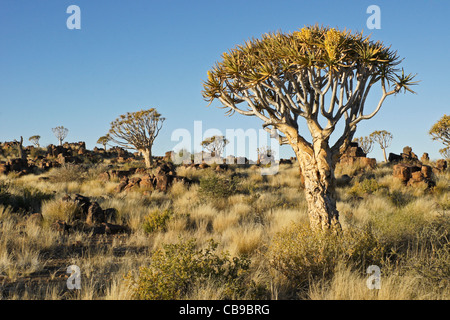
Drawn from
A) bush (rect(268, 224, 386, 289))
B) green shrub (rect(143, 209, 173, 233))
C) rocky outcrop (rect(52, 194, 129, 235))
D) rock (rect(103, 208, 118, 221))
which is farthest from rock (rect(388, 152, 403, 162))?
rocky outcrop (rect(52, 194, 129, 235))

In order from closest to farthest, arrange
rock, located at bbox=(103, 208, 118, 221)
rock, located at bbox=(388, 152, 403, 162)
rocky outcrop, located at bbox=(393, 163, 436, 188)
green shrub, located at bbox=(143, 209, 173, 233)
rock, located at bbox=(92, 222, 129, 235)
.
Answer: green shrub, located at bbox=(143, 209, 173, 233)
rock, located at bbox=(92, 222, 129, 235)
rock, located at bbox=(103, 208, 118, 221)
rocky outcrop, located at bbox=(393, 163, 436, 188)
rock, located at bbox=(388, 152, 403, 162)

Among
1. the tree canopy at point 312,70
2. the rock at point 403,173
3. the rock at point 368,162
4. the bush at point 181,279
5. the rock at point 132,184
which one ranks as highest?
the tree canopy at point 312,70

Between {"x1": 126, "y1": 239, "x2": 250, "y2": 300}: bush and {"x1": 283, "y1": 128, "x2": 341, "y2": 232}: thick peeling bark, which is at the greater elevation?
{"x1": 283, "y1": 128, "x2": 341, "y2": 232}: thick peeling bark

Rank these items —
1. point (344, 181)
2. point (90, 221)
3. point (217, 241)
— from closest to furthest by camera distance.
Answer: point (217, 241) → point (90, 221) → point (344, 181)

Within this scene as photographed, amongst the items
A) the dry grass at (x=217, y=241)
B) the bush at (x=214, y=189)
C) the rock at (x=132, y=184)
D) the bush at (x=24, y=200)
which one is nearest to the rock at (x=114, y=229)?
the dry grass at (x=217, y=241)

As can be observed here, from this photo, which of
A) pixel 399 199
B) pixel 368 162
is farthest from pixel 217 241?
pixel 368 162

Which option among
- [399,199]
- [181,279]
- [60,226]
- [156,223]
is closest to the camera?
[181,279]

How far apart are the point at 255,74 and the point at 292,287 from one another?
423 centimetres

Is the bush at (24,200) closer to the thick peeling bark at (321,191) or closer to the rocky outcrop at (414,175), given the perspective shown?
the thick peeling bark at (321,191)

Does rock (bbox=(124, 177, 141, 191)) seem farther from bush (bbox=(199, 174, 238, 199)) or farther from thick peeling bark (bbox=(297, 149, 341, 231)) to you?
thick peeling bark (bbox=(297, 149, 341, 231))

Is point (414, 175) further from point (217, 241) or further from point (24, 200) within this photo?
point (24, 200)

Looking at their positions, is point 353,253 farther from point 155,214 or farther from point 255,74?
point 155,214

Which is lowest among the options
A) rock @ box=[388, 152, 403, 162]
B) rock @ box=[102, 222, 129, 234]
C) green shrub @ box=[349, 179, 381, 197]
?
rock @ box=[102, 222, 129, 234]
